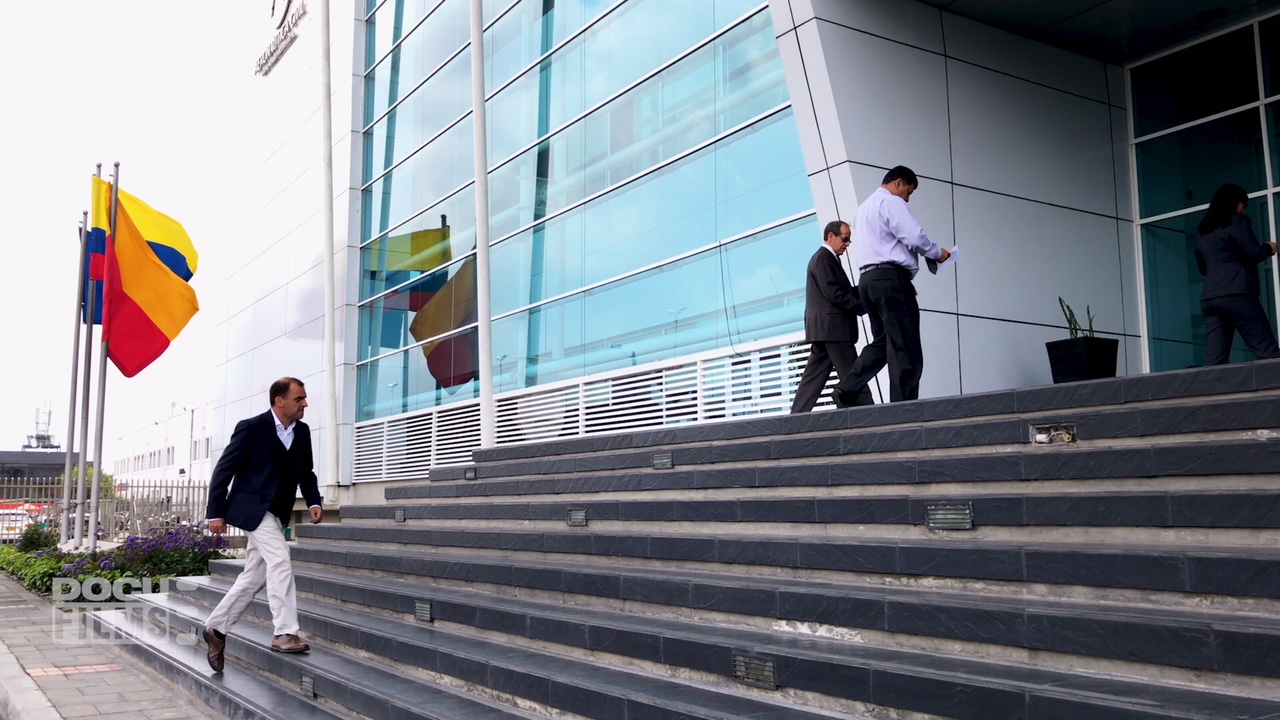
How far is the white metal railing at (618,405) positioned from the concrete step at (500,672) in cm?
453

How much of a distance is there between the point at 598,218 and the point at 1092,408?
9273 millimetres

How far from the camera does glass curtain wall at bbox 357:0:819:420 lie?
A: 11.3 m

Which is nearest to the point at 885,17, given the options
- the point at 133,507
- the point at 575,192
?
the point at 575,192

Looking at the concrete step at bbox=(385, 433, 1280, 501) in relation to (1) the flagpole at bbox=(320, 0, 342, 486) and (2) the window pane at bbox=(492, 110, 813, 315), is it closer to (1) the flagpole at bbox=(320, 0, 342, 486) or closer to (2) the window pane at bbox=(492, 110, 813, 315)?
(2) the window pane at bbox=(492, 110, 813, 315)

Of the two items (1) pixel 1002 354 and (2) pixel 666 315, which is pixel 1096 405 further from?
(2) pixel 666 315

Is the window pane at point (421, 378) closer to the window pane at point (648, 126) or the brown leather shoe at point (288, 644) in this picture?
the window pane at point (648, 126)

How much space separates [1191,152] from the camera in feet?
37.8

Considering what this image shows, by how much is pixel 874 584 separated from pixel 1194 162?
8.66m

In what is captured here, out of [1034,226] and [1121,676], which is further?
[1034,226]

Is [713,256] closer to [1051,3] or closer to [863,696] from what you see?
[1051,3]

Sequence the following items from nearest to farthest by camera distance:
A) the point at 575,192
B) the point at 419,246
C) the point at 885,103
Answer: the point at 885,103
the point at 575,192
the point at 419,246

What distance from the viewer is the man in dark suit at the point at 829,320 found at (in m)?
8.02

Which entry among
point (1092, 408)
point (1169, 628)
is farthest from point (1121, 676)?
point (1092, 408)

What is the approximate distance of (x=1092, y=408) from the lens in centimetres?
541
